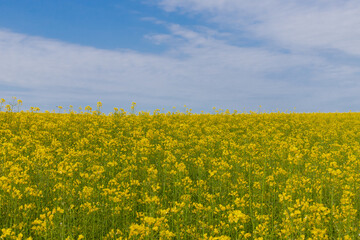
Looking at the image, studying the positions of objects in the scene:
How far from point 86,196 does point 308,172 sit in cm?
544

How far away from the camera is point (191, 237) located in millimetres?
4410

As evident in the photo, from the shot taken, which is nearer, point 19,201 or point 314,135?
point 19,201

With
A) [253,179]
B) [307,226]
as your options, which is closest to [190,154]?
Result: [253,179]

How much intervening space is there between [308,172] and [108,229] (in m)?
5.11

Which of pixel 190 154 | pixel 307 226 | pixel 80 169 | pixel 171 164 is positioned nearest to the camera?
pixel 307 226

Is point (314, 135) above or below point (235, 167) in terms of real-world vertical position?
above

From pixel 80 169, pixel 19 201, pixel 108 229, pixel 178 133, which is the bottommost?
pixel 108 229

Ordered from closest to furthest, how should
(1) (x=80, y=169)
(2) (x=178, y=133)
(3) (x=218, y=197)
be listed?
(3) (x=218, y=197) → (1) (x=80, y=169) → (2) (x=178, y=133)

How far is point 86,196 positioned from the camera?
4867mm

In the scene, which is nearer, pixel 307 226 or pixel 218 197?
pixel 307 226

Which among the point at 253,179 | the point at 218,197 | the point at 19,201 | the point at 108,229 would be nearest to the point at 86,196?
the point at 108,229

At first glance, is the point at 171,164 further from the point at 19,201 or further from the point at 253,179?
the point at 19,201

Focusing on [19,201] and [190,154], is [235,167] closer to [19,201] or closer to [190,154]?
[190,154]

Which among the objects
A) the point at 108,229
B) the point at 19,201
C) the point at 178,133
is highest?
the point at 178,133
